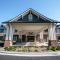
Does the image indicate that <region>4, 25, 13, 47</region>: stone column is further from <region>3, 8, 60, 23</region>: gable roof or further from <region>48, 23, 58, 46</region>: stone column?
<region>48, 23, 58, 46</region>: stone column

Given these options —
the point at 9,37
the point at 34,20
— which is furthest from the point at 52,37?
the point at 9,37

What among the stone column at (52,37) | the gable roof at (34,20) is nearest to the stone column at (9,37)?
the gable roof at (34,20)

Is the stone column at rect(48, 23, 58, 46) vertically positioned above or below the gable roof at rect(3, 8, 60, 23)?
below

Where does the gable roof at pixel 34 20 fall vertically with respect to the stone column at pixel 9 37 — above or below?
above

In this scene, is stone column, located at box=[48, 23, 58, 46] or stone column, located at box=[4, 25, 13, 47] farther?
stone column, located at box=[48, 23, 58, 46]

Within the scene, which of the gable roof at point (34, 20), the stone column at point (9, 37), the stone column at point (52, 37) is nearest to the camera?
the stone column at point (9, 37)

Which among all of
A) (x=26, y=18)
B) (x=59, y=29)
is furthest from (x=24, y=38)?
(x=26, y=18)

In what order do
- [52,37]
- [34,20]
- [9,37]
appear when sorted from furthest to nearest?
[34,20] < [52,37] < [9,37]

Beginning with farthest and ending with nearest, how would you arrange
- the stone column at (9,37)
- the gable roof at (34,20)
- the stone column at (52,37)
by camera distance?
the gable roof at (34,20), the stone column at (52,37), the stone column at (9,37)

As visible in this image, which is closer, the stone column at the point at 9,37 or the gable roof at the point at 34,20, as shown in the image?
the stone column at the point at 9,37

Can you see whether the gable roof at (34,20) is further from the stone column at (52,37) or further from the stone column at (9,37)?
the stone column at (9,37)

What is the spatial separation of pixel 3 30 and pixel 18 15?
32002mm

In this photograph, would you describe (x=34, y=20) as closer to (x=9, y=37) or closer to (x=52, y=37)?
(x=52, y=37)

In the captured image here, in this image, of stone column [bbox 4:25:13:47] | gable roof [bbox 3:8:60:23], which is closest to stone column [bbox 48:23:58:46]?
gable roof [bbox 3:8:60:23]
